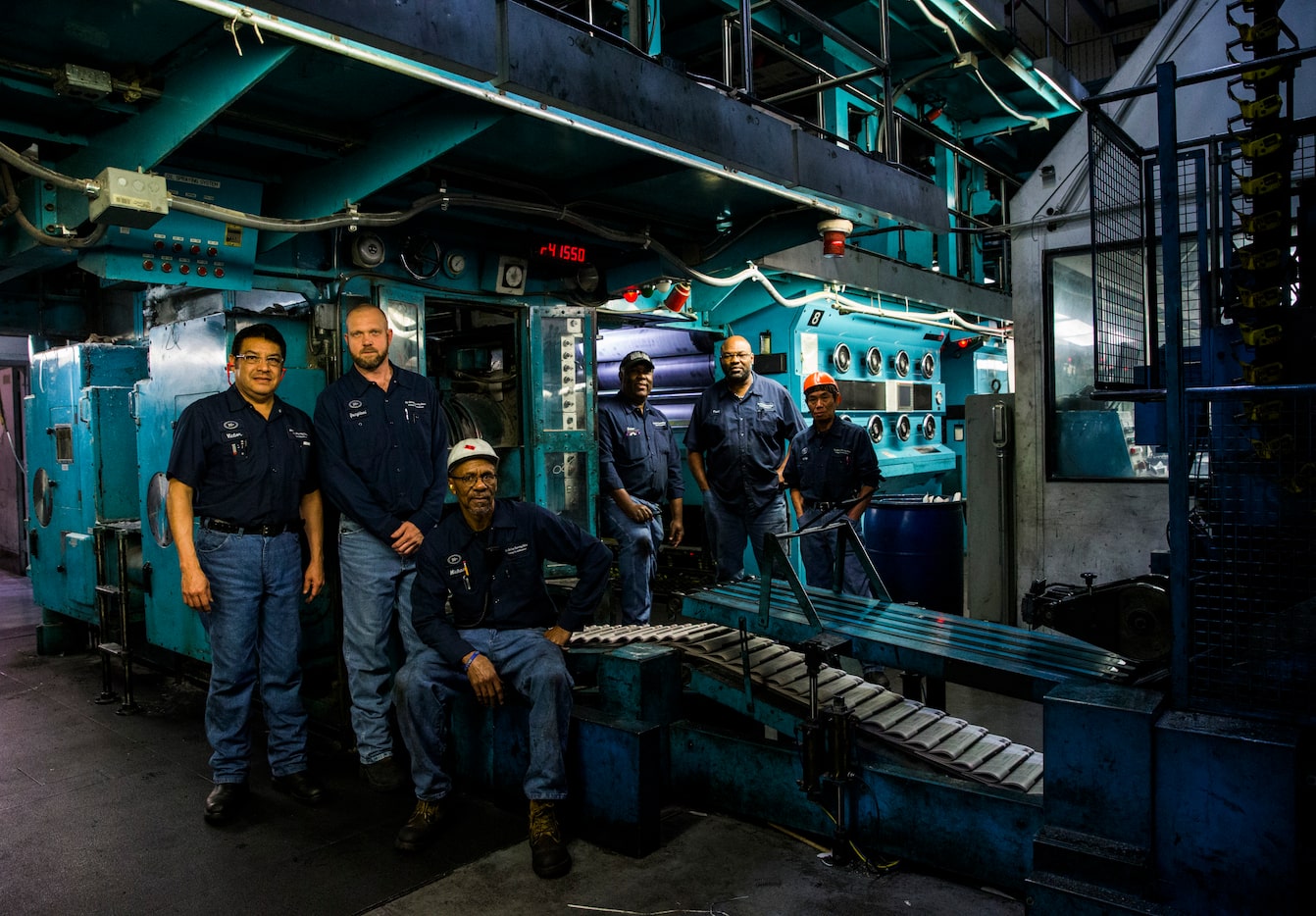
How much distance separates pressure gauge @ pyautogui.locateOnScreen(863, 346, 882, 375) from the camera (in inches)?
357

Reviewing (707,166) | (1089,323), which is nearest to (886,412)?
(1089,323)

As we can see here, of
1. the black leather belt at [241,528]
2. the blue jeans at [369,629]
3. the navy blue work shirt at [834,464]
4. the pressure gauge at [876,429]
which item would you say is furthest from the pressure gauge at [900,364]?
the black leather belt at [241,528]

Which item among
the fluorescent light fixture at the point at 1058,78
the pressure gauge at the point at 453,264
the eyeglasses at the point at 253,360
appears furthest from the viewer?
the fluorescent light fixture at the point at 1058,78

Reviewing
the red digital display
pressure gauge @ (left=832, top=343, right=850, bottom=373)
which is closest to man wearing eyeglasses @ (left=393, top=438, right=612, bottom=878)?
the red digital display

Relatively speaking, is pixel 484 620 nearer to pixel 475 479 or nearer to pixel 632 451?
pixel 475 479

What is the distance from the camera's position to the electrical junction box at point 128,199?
11.3 feet

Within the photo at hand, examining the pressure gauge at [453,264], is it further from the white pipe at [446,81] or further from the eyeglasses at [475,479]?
the eyeglasses at [475,479]

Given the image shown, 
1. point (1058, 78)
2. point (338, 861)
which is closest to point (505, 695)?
point (338, 861)

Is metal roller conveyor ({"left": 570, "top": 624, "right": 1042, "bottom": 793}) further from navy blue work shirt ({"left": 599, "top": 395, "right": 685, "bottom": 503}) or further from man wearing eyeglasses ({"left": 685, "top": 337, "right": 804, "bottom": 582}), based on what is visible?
man wearing eyeglasses ({"left": 685, "top": 337, "right": 804, "bottom": 582})

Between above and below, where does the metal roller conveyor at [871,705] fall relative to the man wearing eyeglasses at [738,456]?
below

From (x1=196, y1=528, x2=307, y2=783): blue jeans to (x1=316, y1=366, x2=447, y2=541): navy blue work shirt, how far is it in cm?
34

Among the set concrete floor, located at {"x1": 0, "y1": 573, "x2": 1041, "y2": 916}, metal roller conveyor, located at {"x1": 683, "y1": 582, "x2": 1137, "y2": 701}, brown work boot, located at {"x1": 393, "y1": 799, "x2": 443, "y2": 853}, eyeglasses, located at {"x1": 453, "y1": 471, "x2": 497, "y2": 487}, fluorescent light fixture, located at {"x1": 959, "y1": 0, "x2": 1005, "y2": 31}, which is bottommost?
concrete floor, located at {"x1": 0, "y1": 573, "x2": 1041, "y2": 916}

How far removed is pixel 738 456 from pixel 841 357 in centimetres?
307

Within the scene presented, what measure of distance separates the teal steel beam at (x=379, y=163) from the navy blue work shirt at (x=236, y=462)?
3.56 ft
